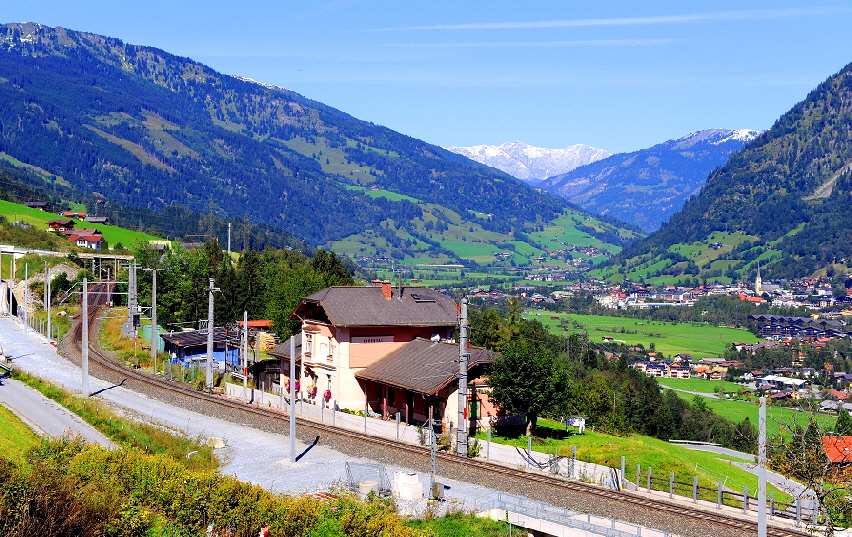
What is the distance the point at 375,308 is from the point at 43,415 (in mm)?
16279

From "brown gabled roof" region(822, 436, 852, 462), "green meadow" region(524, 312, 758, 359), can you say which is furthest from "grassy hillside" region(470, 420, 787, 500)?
"green meadow" region(524, 312, 758, 359)

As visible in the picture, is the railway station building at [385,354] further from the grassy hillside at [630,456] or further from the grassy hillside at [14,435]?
the grassy hillside at [14,435]

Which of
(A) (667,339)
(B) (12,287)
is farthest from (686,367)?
(B) (12,287)

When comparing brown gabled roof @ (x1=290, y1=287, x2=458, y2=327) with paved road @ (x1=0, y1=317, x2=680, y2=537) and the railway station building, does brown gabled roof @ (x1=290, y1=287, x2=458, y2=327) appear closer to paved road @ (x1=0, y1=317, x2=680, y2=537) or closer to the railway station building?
the railway station building

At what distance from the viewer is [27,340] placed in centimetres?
6266

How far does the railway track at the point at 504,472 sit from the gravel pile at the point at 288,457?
0.22 meters

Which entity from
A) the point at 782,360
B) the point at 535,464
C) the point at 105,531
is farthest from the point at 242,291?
the point at 782,360

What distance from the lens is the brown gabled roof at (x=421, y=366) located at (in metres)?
37.5

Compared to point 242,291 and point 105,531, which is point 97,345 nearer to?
point 242,291

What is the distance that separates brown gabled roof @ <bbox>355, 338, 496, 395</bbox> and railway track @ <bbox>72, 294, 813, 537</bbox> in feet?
10.7

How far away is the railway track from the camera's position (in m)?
23.3

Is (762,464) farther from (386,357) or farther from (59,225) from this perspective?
(59,225)

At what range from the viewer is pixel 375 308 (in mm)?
45688

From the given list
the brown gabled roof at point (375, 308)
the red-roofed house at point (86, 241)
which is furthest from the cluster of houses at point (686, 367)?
the brown gabled roof at point (375, 308)
